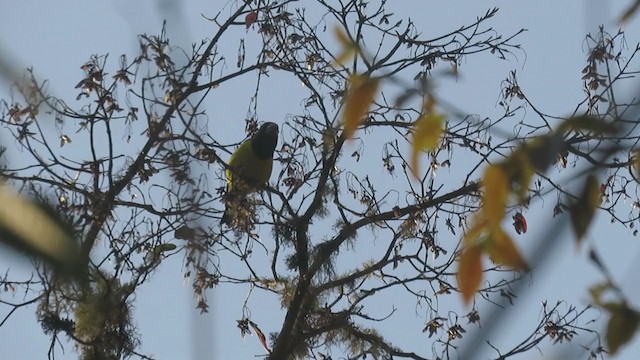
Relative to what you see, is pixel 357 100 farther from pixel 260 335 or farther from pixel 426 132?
pixel 260 335

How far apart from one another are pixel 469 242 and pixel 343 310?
4523 millimetres

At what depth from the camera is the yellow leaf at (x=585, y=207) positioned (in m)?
0.75

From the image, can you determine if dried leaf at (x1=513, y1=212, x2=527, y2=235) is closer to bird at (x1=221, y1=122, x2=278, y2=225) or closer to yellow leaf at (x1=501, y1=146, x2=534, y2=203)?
bird at (x1=221, y1=122, x2=278, y2=225)

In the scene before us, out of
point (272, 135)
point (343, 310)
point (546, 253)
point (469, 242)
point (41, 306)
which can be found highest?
point (272, 135)

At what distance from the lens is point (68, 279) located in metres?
0.45

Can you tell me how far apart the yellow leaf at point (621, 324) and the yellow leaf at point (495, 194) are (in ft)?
0.52

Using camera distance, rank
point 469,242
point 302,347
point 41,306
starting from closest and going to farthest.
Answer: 1. point 469,242
2. point 41,306
3. point 302,347

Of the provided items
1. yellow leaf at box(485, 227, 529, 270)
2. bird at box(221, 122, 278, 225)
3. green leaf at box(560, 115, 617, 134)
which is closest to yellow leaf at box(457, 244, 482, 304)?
yellow leaf at box(485, 227, 529, 270)

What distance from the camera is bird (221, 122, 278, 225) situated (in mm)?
4938

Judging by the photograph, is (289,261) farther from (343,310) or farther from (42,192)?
(42,192)

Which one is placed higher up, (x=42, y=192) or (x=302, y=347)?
(x=302, y=347)

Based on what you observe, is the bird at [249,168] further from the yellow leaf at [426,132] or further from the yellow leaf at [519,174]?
the yellow leaf at [519,174]

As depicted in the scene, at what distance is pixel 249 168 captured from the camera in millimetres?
6367

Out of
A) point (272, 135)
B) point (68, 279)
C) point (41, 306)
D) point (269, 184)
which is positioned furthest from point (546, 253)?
point (272, 135)
